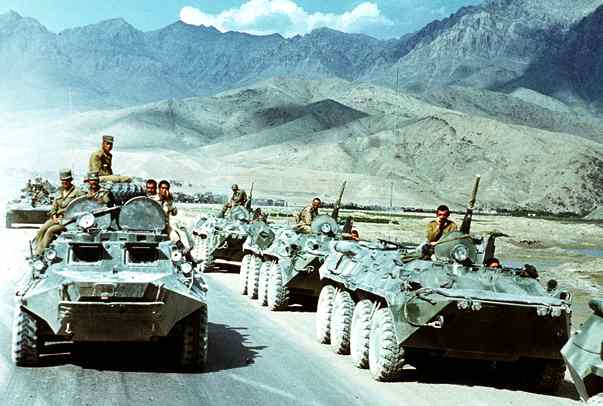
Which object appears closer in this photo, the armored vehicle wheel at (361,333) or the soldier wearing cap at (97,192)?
the armored vehicle wheel at (361,333)

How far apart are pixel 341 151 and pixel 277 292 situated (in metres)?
106

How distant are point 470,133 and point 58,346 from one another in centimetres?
11699

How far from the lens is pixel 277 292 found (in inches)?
607

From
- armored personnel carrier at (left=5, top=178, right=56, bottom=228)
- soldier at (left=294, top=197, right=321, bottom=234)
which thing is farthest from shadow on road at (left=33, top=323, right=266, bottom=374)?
armored personnel carrier at (left=5, top=178, right=56, bottom=228)

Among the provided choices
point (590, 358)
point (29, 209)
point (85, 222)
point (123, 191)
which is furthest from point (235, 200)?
point (590, 358)

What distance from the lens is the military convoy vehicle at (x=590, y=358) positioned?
20.6ft

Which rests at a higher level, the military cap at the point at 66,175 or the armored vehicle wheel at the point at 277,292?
the military cap at the point at 66,175

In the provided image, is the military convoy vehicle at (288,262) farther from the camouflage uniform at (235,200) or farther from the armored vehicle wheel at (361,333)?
the camouflage uniform at (235,200)

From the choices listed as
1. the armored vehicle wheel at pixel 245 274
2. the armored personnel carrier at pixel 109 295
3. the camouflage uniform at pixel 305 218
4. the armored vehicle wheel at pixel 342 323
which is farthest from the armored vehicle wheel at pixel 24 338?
the armored vehicle wheel at pixel 245 274

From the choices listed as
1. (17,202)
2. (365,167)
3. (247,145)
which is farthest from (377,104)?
(17,202)

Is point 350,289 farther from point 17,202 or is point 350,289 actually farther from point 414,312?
point 17,202

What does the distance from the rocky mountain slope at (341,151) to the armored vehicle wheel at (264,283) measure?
6749 centimetres

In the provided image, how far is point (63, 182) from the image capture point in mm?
11906

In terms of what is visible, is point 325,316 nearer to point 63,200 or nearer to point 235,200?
point 63,200
